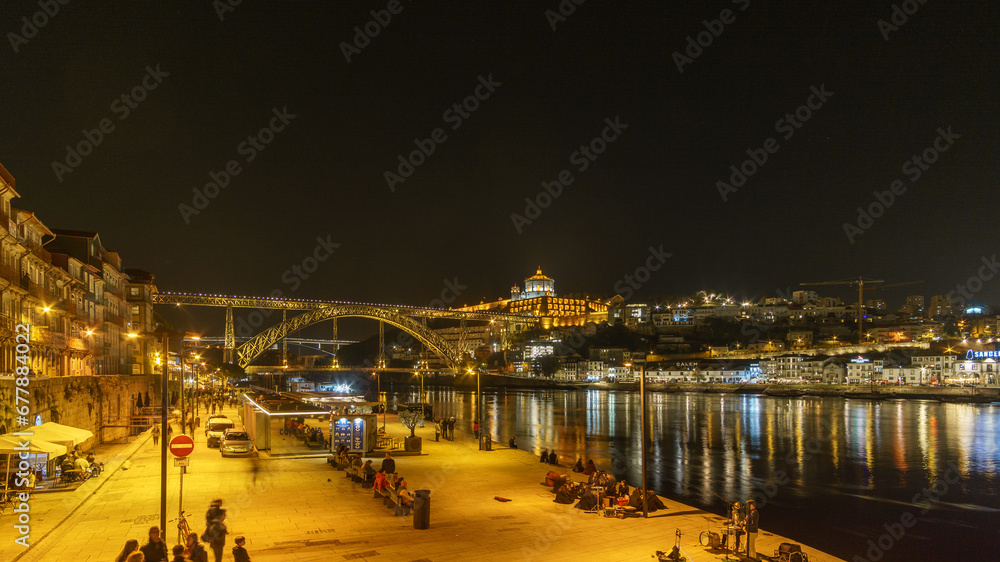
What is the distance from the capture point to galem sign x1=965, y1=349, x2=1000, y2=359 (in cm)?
8875

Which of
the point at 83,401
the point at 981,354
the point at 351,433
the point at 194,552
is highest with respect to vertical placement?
the point at 83,401

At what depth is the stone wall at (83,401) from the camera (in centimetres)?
1326

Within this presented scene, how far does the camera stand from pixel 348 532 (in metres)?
9.49

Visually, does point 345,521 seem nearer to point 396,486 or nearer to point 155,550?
point 396,486

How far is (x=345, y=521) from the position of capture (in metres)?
Answer: 10.2

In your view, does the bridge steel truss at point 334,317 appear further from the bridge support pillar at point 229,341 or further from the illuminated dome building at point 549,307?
the illuminated dome building at point 549,307

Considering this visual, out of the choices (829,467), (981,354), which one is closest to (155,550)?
(829,467)

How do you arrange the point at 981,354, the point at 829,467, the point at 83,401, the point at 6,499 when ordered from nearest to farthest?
1. the point at 6,499
2. the point at 83,401
3. the point at 829,467
4. the point at 981,354

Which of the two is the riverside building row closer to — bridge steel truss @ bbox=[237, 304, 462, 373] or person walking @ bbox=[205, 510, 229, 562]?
person walking @ bbox=[205, 510, 229, 562]

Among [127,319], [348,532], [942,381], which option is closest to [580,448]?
[348,532]

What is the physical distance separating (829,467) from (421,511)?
21.6 metres

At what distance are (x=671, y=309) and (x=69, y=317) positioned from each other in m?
151

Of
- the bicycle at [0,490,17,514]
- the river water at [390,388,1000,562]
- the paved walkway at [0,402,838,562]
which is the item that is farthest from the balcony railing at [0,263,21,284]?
the river water at [390,388,1000,562]

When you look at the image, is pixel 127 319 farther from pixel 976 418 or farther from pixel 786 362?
pixel 786 362
